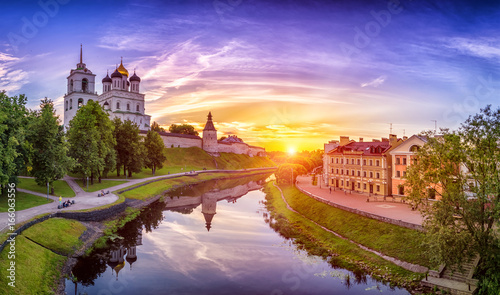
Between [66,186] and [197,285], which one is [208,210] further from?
[197,285]

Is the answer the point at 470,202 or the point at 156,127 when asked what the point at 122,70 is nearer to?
→ the point at 156,127

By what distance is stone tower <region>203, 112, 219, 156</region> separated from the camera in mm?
142000

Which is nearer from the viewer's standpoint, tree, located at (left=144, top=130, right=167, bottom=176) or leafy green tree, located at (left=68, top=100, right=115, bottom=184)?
leafy green tree, located at (left=68, top=100, right=115, bottom=184)

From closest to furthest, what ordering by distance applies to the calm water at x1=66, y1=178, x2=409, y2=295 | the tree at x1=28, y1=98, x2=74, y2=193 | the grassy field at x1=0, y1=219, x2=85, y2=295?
the grassy field at x1=0, y1=219, x2=85, y2=295
the calm water at x1=66, y1=178, x2=409, y2=295
the tree at x1=28, y1=98, x2=74, y2=193

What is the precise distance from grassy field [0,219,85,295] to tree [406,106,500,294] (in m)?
28.1

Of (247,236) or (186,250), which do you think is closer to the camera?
(186,250)

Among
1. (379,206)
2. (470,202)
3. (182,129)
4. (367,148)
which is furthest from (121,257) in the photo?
(182,129)

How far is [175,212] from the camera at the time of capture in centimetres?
5306

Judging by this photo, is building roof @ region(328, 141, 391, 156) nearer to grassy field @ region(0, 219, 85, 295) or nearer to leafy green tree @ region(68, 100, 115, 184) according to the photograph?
leafy green tree @ region(68, 100, 115, 184)

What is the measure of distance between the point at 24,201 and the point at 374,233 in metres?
40.4

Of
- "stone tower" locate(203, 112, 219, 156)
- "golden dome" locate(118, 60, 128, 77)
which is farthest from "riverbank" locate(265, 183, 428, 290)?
"golden dome" locate(118, 60, 128, 77)

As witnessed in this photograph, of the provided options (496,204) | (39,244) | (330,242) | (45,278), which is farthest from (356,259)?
(39,244)

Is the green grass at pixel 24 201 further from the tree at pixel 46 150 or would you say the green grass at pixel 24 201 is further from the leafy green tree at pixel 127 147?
the leafy green tree at pixel 127 147

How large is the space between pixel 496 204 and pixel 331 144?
49.5 meters
